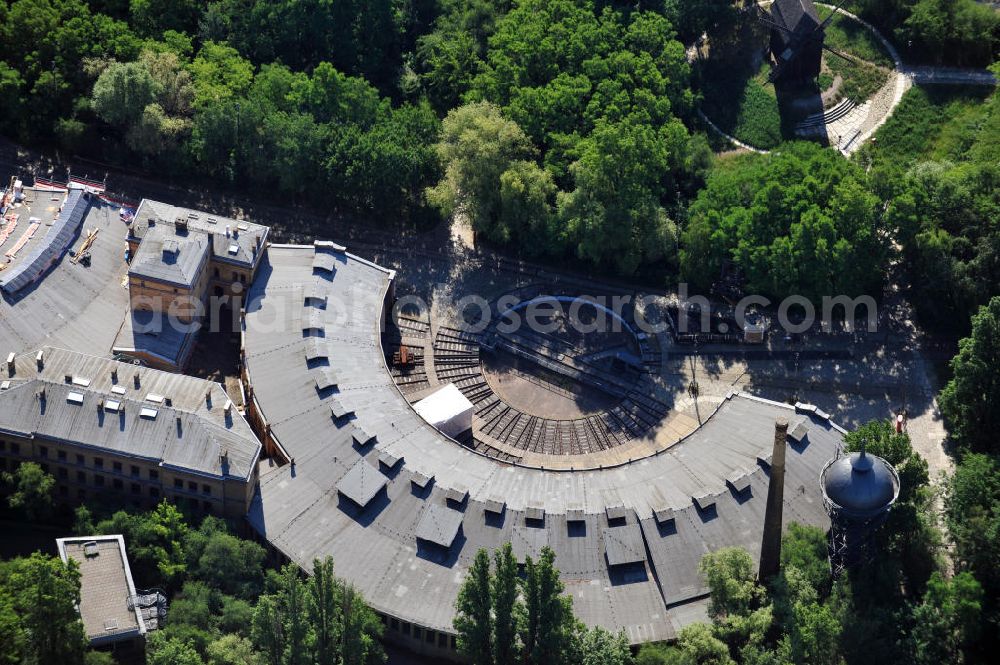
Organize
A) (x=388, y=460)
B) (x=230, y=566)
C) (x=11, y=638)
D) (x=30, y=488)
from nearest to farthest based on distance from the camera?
(x=11, y=638)
(x=230, y=566)
(x=30, y=488)
(x=388, y=460)

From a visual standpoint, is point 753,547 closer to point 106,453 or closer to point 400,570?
point 400,570

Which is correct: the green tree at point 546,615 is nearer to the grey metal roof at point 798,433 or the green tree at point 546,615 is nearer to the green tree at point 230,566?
the green tree at point 230,566

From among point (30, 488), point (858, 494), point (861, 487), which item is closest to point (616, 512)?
point (858, 494)

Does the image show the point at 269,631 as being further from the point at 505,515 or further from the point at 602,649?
the point at 602,649

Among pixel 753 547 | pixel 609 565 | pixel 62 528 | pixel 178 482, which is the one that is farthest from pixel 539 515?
pixel 62 528

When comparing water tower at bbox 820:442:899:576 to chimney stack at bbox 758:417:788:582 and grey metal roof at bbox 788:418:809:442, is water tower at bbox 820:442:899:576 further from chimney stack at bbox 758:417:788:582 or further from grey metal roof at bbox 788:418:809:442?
grey metal roof at bbox 788:418:809:442

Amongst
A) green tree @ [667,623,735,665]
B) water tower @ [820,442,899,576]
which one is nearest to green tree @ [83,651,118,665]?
green tree @ [667,623,735,665]

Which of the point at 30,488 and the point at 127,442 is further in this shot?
the point at 127,442
